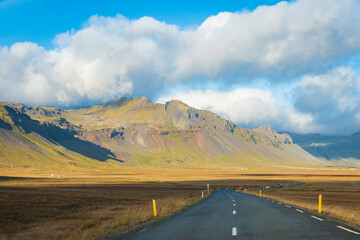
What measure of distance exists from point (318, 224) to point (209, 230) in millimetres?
6153

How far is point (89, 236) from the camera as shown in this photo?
1725cm

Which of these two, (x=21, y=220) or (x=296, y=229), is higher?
(x=296, y=229)

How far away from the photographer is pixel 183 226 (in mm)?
18938

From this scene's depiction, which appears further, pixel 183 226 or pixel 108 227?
pixel 108 227

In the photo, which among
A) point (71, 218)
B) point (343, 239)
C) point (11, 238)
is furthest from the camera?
point (71, 218)

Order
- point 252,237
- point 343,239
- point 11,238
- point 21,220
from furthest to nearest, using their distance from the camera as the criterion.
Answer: point 21,220 < point 11,238 < point 252,237 < point 343,239

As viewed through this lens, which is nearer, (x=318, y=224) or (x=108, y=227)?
(x=318, y=224)

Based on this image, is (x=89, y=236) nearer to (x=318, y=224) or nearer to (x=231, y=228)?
(x=231, y=228)

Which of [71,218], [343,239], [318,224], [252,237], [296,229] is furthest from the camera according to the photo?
[71,218]

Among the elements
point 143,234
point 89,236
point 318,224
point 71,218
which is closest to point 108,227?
point 89,236

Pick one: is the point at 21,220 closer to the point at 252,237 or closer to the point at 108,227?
the point at 108,227

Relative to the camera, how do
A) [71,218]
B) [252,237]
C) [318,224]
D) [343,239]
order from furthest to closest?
[71,218] → [318,224] → [252,237] → [343,239]

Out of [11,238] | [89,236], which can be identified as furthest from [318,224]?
[11,238]

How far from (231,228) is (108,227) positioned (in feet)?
27.0
